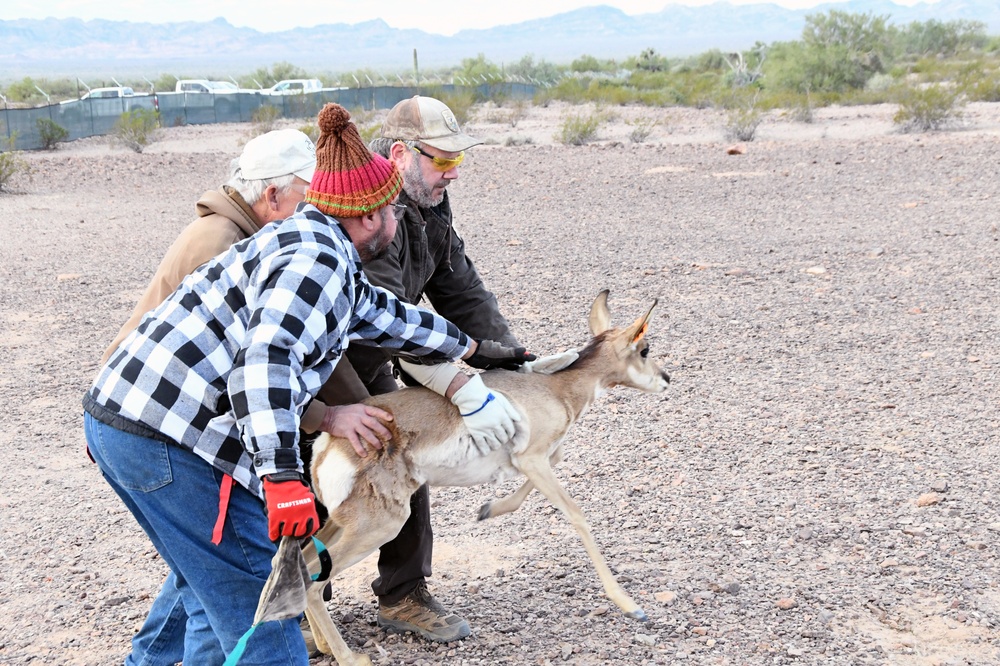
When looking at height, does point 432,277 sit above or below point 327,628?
above

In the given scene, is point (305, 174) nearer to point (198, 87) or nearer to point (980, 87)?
point (980, 87)

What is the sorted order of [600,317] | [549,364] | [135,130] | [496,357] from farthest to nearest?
[135,130] < [600,317] < [549,364] < [496,357]

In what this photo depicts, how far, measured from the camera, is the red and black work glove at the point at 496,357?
166 inches

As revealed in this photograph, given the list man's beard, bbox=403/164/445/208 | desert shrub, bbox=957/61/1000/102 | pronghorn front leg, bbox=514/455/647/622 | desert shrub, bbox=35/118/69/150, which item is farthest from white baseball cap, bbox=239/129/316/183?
desert shrub, bbox=957/61/1000/102

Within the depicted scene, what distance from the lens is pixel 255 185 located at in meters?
3.59

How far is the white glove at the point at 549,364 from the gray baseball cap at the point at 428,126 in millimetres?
948

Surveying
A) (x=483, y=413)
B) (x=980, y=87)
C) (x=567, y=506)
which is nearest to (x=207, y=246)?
(x=483, y=413)

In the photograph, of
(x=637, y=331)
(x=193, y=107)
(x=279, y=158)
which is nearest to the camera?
(x=279, y=158)

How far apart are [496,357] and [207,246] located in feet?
4.20

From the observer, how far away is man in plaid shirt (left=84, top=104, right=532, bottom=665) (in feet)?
8.89

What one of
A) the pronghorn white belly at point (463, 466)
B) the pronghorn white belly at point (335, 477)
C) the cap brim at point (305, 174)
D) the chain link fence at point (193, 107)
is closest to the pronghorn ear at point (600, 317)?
the pronghorn white belly at point (463, 466)

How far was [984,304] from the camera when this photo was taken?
914 cm

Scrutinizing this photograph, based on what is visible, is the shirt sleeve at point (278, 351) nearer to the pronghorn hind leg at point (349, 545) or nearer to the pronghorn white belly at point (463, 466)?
the pronghorn hind leg at point (349, 545)

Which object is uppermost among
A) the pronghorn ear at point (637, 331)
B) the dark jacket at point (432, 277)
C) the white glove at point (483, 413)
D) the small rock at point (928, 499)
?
the dark jacket at point (432, 277)
